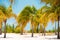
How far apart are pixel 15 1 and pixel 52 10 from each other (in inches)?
548

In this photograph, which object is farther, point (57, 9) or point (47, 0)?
point (57, 9)

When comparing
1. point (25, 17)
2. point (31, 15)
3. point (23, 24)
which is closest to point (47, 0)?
point (31, 15)

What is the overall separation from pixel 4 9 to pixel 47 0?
22.4 ft

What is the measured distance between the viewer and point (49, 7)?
23000mm

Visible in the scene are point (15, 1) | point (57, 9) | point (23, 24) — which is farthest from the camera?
point (23, 24)

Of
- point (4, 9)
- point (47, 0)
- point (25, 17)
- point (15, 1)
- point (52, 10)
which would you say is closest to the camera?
point (15, 1)

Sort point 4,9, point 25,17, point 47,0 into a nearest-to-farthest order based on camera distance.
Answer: point 47,0 < point 4,9 < point 25,17

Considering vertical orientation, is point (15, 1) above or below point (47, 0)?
below

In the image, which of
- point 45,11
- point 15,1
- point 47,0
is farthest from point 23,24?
point 15,1

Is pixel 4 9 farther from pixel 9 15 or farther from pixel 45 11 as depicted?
pixel 45 11

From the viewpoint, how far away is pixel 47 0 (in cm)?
1973

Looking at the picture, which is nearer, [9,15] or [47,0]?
[47,0]

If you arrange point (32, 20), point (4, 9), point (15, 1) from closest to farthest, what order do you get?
1. point (15, 1)
2. point (4, 9)
3. point (32, 20)

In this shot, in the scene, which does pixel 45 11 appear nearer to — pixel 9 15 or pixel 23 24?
pixel 9 15
